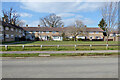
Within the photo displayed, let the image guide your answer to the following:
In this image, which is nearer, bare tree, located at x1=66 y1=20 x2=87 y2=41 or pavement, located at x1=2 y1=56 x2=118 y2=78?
pavement, located at x1=2 y1=56 x2=118 y2=78

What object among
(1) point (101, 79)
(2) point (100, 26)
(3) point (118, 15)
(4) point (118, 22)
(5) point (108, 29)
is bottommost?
(1) point (101, 79)

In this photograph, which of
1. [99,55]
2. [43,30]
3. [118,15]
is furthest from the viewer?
[43,30]

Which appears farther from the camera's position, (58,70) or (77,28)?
(77,28)

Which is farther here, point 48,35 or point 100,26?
point 100,26

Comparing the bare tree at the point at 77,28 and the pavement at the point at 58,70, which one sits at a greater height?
the bare tree at the point at 77,28

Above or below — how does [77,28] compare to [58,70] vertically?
above

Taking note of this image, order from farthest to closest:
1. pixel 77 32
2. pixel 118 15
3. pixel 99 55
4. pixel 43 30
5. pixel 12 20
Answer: pixel 43 30 < pixel 12 20 < pixel 77 32 < pixel 118 15 < pixel 99 55

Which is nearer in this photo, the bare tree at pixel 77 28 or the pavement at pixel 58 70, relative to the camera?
the pavement at pixel 58 70

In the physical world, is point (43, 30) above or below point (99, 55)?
above

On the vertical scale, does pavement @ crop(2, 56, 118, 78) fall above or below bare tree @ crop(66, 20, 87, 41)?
below

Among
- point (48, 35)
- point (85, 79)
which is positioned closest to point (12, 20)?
point (48, 35)

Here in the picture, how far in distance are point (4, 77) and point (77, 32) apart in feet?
113

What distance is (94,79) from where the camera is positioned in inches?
170

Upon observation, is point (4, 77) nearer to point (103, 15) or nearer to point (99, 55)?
point (99, 55)
